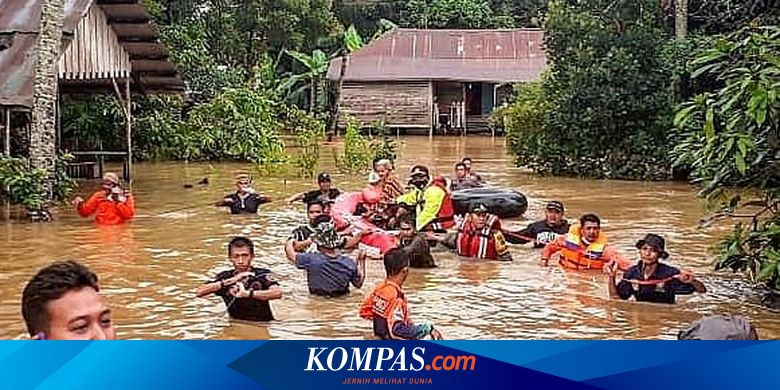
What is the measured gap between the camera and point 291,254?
1109cm

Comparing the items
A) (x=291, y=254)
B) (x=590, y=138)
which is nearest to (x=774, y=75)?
(x=291, y=254)

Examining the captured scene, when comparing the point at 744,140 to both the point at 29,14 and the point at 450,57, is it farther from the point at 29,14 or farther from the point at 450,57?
the point at 450,57

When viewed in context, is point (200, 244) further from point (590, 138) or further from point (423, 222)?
point (590, 138)

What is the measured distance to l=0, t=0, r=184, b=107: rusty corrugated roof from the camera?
595 inches

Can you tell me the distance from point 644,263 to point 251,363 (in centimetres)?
732

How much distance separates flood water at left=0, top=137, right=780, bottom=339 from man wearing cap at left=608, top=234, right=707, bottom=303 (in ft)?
0.40

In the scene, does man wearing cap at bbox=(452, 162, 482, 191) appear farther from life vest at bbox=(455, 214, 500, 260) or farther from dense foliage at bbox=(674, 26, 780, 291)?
dense foliage at bbox=(674, 26, 780, 291)

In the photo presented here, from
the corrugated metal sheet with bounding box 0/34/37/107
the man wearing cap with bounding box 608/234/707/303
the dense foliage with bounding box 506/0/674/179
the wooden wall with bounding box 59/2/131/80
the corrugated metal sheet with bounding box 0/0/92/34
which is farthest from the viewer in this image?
the dense foliage with bounding box 506/0/674/179

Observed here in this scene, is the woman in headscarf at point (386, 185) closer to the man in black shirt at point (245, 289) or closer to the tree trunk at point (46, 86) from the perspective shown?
the tree trunk at point (46, 86)

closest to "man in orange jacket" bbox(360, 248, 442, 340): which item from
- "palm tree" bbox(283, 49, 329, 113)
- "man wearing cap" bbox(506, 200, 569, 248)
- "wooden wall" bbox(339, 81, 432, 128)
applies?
"man wearing cap" bbox(506, 200, 569, 248)

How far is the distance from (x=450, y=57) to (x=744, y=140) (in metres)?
36.2

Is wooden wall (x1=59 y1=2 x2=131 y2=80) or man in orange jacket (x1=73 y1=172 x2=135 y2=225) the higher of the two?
wooden wall (x1=59 y1=2 x2=131 y2=80)

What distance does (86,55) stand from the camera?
19.2 m

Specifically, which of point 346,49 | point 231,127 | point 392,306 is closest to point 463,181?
point 392,306
